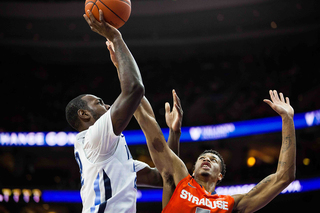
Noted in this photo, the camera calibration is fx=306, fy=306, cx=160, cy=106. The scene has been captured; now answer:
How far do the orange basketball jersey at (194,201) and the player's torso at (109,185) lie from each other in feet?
3.79

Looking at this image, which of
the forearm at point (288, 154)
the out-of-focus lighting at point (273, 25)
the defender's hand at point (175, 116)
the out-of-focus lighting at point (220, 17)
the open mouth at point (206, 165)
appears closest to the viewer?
the forearm at point (288, 154)

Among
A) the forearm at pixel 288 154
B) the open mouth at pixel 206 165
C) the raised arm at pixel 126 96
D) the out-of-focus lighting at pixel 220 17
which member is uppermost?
the out-of-focus lighting at pixel 220 17

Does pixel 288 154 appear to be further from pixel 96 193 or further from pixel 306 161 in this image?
pixel 306 161

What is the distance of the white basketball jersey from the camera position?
203 cm

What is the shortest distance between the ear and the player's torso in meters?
0.40

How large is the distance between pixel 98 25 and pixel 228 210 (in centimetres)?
228

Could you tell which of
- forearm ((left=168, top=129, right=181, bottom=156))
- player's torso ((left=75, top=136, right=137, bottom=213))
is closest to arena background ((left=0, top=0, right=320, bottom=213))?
forearm ((left=168, top=129, right=181, bottom=156))

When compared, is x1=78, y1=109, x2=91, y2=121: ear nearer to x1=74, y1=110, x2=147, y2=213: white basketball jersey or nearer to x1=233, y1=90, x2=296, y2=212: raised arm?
x1=74, y1=110, x2=147, y2=213: white basketball jersey

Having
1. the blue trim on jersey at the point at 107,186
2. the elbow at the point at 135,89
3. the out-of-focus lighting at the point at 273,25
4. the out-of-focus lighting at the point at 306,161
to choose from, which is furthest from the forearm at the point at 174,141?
the out-of-focus lighting at the point at 273,25


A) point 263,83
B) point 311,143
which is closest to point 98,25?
point 311,143

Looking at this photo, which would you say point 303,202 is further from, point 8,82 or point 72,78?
point 8,82

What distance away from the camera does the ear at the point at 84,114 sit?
2506mm

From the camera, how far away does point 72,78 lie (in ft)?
44.7

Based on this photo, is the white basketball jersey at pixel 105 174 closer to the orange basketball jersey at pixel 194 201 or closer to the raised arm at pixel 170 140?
the raised arm at pixel 170 140
